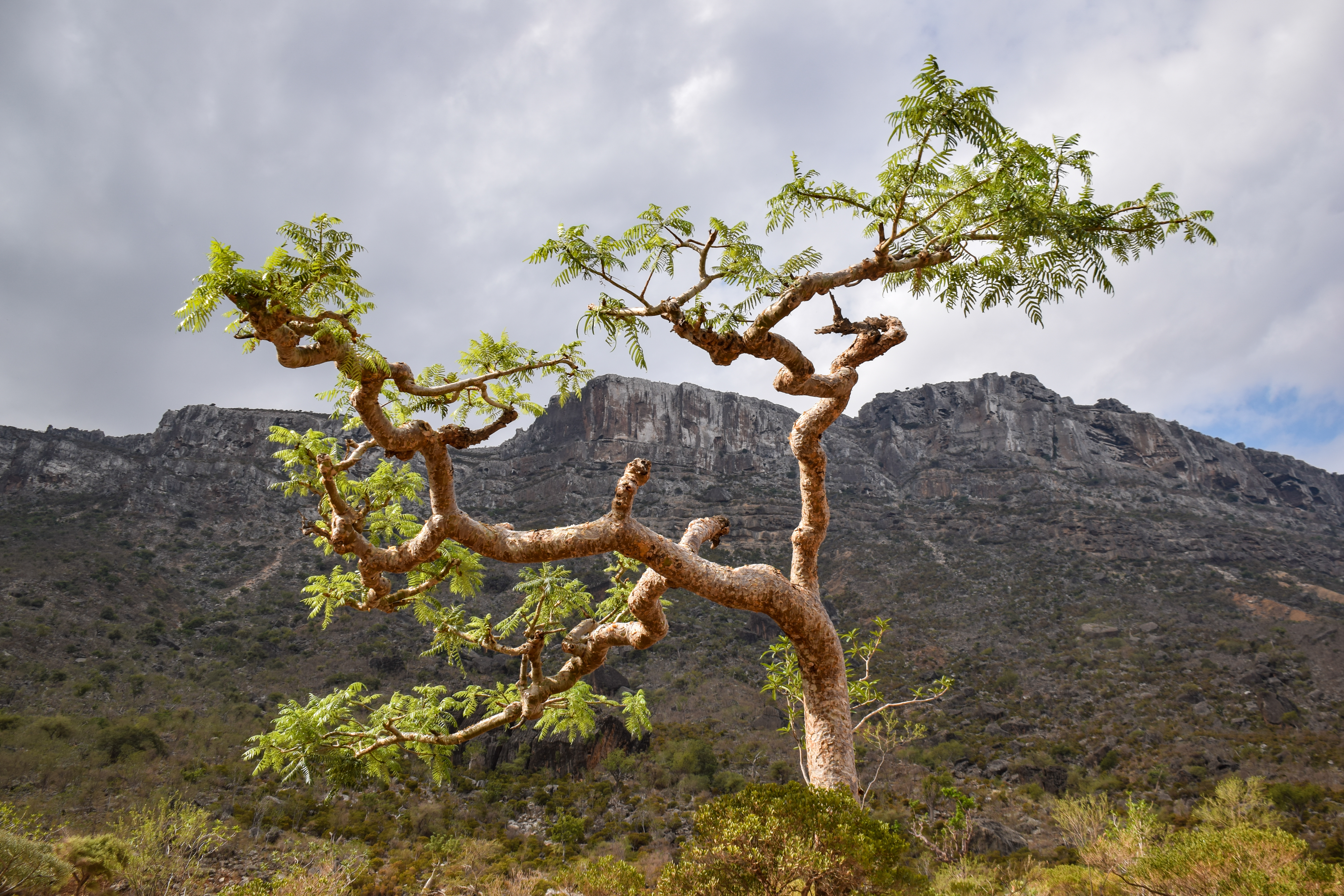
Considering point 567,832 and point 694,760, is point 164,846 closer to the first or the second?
point 567,832

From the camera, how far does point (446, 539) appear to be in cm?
466

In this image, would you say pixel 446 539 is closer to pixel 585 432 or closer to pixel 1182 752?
pixel 1182 752

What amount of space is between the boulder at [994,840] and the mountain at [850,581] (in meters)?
2.46

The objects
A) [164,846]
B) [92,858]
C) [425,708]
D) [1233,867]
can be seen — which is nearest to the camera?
[425,708]

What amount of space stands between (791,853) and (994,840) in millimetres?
19763

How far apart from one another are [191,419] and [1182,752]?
79.6m

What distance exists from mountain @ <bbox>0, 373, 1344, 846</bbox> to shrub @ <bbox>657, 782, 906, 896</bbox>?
2281 cm

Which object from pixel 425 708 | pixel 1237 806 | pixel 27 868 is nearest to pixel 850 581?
pixel 1237 806

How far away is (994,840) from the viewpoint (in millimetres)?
17656

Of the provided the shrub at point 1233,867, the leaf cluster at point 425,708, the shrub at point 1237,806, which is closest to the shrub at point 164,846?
the leaf cluster at point 425,708

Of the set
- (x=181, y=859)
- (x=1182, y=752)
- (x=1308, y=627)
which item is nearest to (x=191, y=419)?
(x=181, y=859)

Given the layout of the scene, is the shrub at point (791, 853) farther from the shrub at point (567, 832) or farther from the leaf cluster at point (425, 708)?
the shrub at point (567, 832)

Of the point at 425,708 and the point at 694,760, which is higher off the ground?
the point at 425,708

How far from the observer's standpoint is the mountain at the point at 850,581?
2591 centimetres
